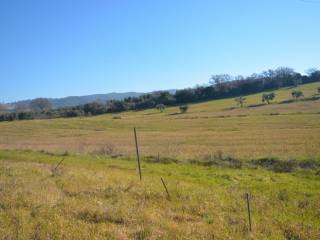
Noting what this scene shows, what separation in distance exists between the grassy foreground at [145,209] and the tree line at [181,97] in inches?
3855

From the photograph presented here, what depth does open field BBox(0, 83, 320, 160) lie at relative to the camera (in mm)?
35625

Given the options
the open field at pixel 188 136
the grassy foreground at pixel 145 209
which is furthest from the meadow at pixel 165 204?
the open field at pixel 188 136

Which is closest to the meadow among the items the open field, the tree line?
the open field

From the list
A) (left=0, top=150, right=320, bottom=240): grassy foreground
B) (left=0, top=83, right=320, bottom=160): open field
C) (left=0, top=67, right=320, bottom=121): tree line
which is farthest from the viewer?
(left=0, top=67, right=320, bottom=121): tree line

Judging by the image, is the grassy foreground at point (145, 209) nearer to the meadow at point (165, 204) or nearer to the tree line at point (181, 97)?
the meadow at point (165, 204)

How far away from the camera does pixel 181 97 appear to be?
454 feet

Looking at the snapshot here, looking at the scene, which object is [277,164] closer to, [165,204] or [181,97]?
[165,204]

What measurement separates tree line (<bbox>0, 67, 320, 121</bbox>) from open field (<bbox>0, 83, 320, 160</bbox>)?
40.7m

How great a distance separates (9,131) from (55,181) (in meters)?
62.5

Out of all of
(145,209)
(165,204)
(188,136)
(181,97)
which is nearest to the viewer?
(145,209)

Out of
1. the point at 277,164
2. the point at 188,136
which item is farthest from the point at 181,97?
the point at 277,164

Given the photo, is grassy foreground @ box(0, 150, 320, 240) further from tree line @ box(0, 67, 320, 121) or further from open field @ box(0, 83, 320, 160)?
tree line @ box(0, 67, 320, 121)

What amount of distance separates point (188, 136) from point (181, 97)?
3363 inches

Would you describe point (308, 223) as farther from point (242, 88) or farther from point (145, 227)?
point (242, 88)
